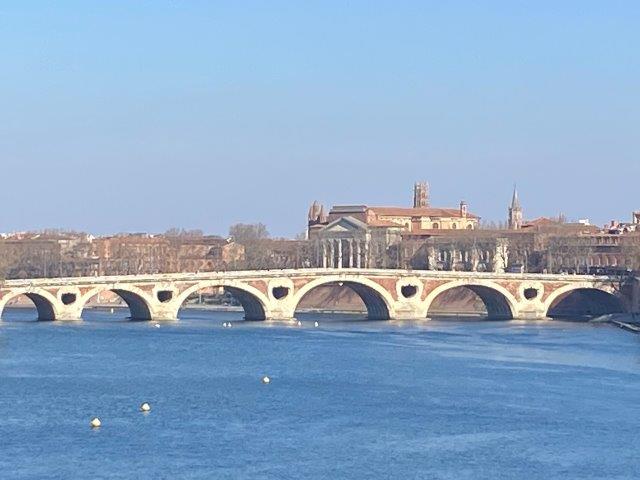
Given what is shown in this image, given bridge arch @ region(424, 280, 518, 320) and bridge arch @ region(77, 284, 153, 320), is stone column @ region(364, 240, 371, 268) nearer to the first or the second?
bridge arch @ region(424, 280, 518, 320)

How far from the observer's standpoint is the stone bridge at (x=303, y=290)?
252 ft

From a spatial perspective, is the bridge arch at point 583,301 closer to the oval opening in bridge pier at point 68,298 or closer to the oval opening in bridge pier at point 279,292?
the oval opening in bridge pier at point 279,292

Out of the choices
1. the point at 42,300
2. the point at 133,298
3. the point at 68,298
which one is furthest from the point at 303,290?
the point at 42,300

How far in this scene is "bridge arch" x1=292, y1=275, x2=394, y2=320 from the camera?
268 feet

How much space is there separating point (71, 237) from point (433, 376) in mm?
98293

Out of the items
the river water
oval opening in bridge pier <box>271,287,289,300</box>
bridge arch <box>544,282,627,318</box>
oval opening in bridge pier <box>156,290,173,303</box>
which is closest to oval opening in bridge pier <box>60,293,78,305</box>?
oval opening in bridge pier <box>156,290,173,303</box>

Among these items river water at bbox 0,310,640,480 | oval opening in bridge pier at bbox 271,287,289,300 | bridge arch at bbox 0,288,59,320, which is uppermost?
oval opening in bridge pier at bbox 271,287,289,300

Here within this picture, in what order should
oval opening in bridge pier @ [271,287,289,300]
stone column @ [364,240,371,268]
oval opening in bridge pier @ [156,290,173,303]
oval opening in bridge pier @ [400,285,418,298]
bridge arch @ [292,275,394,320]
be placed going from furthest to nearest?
stone column @ [364,240,371,268], oval opening in bridge pier @ [400,285,418,298], bridge arch @ [292,275,394,320], oval opening in bridge pier @ [271,287,289,300], oval opening in bridge pier @ [156,290,173,303]

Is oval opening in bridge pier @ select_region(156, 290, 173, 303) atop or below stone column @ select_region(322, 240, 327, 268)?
below

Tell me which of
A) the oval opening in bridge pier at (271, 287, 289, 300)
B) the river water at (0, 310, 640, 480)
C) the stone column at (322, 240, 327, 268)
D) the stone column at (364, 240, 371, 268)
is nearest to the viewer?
the river water at (0, 310, 640, 480)

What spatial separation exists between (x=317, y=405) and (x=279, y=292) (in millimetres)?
35749

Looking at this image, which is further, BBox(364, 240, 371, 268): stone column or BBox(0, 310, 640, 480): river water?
BBox(364, 240, 371, 268): stone column

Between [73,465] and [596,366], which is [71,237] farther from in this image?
[73,465]

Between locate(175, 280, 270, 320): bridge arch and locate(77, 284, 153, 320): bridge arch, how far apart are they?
4.56 ft
